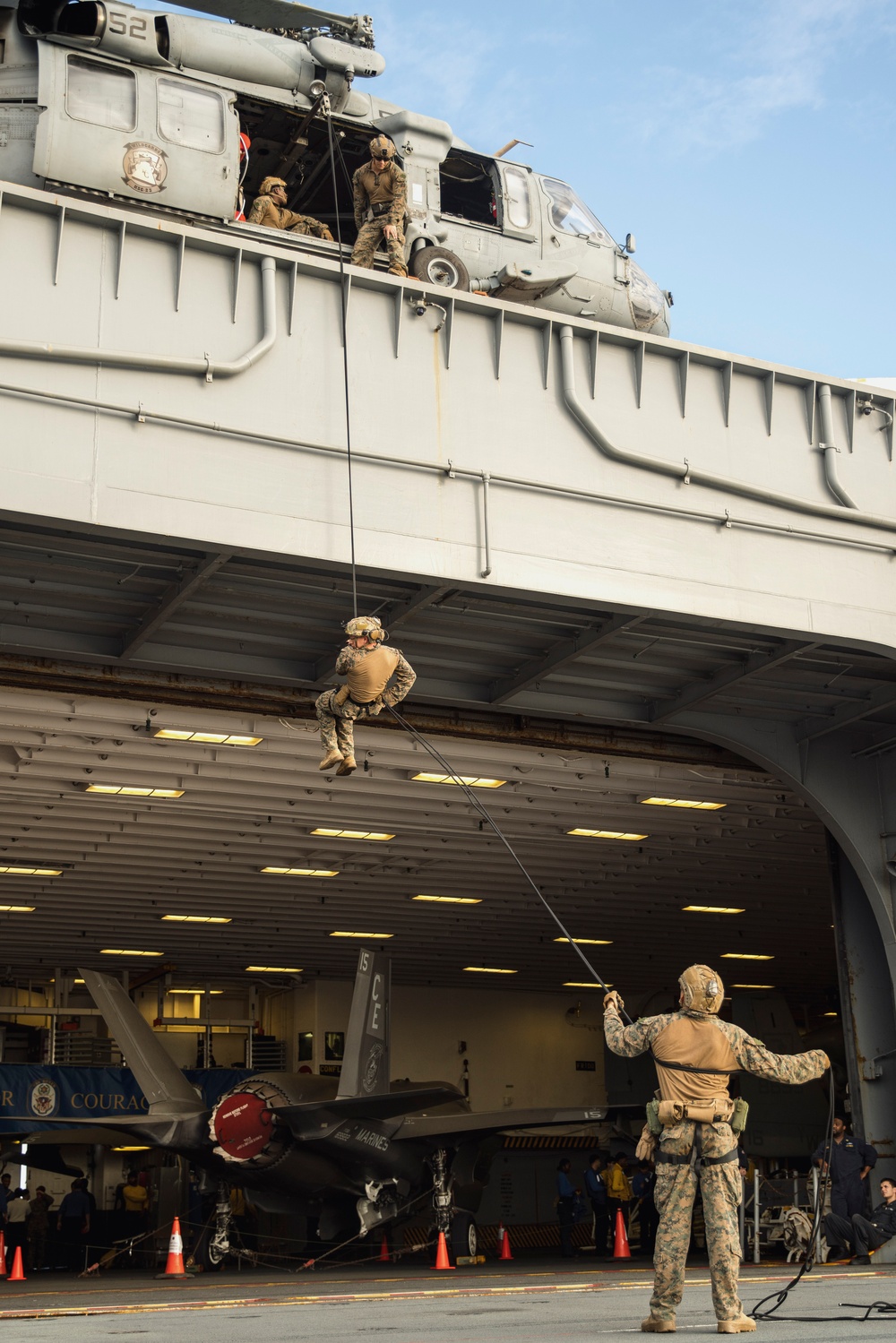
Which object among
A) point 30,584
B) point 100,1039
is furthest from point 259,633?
point 100,1039

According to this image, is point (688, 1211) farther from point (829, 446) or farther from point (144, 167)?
point (144, 167)

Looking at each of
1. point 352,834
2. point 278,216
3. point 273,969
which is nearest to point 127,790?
point 352,834

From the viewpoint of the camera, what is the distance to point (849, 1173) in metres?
15.1

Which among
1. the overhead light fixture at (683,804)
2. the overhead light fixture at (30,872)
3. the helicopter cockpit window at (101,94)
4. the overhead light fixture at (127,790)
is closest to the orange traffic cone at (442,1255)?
the overhead light fixture at (683,804)

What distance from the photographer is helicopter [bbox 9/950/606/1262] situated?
64.6 ft

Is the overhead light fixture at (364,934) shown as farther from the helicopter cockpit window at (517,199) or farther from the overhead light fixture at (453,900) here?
the helicopter cockpit window at (517,199)

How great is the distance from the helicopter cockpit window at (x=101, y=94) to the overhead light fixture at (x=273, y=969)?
21629mm

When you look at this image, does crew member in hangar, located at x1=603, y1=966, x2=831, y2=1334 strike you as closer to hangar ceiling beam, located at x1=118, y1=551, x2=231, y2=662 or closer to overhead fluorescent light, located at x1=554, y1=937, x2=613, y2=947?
hangar ceiling beam, located at x1=118, y1=551, x2=231, y2=662

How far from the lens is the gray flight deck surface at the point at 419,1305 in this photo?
7176 mm

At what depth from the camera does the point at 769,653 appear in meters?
14.5

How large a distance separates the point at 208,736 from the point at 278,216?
6347 millimetres

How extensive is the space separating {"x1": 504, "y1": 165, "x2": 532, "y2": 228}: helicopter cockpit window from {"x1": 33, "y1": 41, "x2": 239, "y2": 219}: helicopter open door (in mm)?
5257

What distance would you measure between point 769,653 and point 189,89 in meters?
8.92

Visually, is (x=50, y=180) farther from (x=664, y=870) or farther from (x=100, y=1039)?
(x=100, y=1039)
